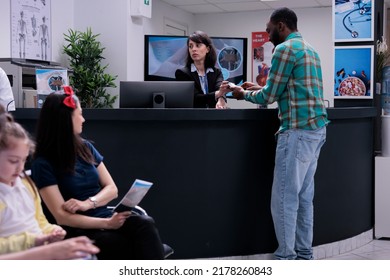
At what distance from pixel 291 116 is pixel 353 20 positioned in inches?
59.0

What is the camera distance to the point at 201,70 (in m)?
3.75

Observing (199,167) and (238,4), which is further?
(238,4)

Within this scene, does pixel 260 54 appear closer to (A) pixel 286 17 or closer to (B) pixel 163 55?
(B) pixel 163 55

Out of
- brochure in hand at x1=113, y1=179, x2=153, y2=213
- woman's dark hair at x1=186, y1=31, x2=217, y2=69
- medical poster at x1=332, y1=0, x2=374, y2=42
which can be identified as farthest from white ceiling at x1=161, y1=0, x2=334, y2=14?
brochure in hand at x1=113, y1=179, x2=153, y2=213

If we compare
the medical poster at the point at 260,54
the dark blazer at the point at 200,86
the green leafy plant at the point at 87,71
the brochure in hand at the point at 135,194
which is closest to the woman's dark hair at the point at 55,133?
the brochure in hand at the point at 135,194

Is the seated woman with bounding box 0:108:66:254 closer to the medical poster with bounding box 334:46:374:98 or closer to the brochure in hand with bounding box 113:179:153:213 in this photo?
the brochure in hand with bounding box 113:179:153:213

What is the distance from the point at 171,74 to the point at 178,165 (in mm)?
2875

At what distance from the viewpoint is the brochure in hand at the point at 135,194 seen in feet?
5.22

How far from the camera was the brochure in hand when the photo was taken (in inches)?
62.6

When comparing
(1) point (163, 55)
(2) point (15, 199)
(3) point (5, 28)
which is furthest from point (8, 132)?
(1) point (163, 55)

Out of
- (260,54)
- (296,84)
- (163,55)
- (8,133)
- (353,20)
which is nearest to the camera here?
(8,133)
